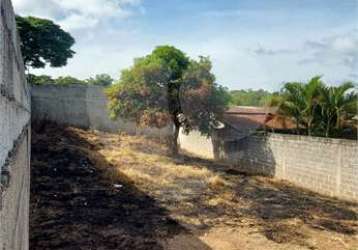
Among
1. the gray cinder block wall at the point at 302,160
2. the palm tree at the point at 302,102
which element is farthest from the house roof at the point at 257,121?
the gray cinder block wall at the point at 302,160

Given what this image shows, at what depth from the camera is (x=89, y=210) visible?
721 centimetres

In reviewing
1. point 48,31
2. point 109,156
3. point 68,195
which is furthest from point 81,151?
point 48,31

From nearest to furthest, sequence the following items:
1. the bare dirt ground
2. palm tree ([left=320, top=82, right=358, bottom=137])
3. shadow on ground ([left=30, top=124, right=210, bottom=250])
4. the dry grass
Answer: shadow on ground ([left=30, top=124, right=210, bottom=250])
the bare dirt ground
the dry grass
palm tree ([left=320, top=82, right=358, bottom=137])

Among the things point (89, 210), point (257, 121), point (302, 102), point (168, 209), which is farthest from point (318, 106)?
point (89, 210)

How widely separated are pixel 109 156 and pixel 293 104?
20.0 ft

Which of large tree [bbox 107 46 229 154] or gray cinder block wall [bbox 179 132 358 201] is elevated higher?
large tree [bbox 107 46 229 154]

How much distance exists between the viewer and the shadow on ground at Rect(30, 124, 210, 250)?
5664 millimetres

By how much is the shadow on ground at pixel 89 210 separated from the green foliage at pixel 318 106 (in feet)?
18.6

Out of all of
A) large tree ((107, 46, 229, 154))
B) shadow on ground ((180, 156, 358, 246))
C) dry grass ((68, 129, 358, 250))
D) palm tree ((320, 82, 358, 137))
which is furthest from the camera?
large tree ((107, 46, 229, 154))

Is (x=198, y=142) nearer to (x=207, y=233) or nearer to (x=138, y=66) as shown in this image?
(x=138, y=66)

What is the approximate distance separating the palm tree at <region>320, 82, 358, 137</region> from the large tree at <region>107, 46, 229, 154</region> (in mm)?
3741

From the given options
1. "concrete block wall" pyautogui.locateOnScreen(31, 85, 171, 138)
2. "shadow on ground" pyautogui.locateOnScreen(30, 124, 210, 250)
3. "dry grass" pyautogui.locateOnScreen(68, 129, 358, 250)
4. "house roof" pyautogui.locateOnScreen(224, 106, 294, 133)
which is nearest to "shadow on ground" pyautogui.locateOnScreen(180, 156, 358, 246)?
"dry grass" pyautogui.locateOnScreen(68, 129, 358, 250)

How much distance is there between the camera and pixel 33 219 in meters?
6.34

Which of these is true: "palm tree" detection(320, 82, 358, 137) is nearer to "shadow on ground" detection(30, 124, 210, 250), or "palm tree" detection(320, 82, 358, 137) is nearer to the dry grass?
the dry grass
